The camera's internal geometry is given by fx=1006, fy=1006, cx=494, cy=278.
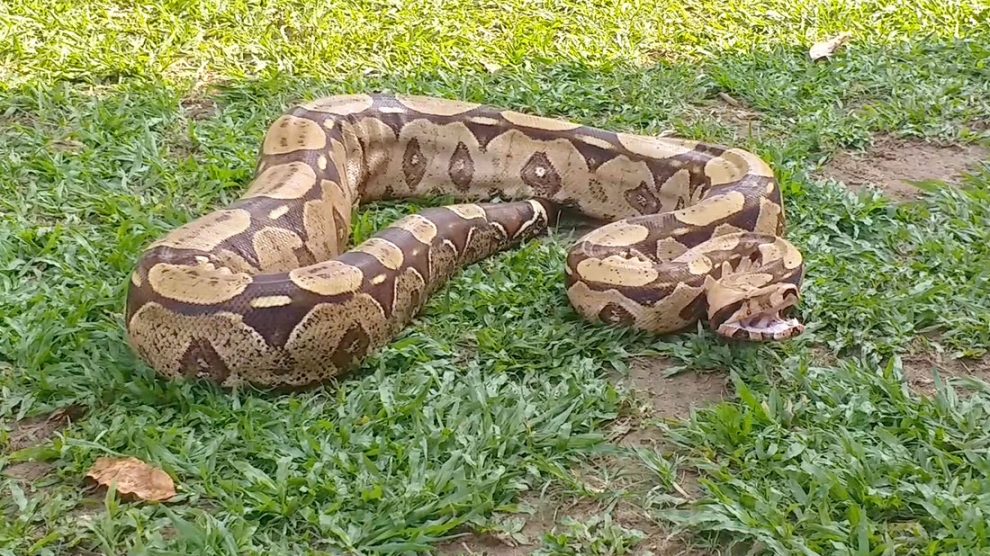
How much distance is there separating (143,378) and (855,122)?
479 cm

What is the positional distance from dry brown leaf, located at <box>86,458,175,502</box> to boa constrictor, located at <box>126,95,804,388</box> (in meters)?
0.51

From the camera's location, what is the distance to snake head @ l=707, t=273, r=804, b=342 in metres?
4.27

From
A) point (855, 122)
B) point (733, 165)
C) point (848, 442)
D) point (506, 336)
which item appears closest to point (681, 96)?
point (855, 122)

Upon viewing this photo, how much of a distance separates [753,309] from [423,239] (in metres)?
1.58

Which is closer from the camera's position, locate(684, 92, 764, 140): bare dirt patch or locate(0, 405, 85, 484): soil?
locate(0, 405, 85, 484): soil

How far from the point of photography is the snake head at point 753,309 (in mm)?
4266

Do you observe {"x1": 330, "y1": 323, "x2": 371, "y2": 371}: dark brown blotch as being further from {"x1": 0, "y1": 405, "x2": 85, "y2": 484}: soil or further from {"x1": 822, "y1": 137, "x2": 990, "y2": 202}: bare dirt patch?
{"x1": 822, "y1": 137, "x2": 990, "y2": 202}: bare dirt patch

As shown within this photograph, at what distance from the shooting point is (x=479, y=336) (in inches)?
178

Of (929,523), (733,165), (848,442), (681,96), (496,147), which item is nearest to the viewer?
(929,523)

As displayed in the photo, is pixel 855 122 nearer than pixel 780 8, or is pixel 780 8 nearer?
pixel 855 122

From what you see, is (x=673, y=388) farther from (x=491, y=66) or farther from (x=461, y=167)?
(x=491, y=66)

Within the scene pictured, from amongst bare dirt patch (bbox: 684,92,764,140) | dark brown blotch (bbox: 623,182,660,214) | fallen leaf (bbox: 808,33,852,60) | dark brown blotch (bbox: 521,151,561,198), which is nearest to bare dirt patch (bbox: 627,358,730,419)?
dark brown blotch (bbox: 623,182,660,214)

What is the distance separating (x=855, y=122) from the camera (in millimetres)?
6641

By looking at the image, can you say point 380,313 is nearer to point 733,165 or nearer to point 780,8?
point 733,165
